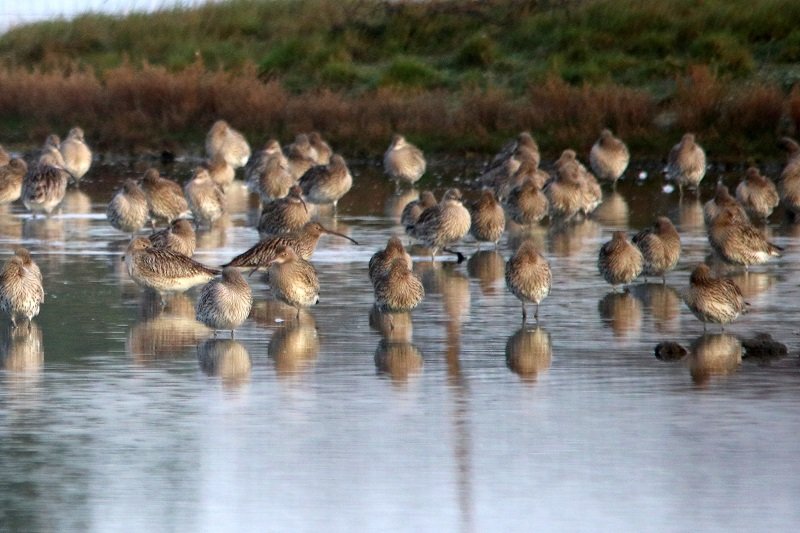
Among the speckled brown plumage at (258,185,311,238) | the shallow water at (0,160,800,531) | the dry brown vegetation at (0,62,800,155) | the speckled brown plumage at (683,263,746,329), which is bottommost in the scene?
the shallow water at (0,160,800,531)

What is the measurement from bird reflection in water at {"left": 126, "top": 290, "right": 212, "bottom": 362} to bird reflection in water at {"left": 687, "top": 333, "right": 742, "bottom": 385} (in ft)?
11.5

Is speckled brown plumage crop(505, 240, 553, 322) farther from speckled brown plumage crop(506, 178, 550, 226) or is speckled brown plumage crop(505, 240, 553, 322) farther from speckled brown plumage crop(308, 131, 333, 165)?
speckled brown plumage crop(308, 131, 333, 165)

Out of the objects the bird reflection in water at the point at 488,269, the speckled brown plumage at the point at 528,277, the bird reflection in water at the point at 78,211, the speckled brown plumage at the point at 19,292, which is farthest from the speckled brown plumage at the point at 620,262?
the bird reflection in water at the point at 78,211

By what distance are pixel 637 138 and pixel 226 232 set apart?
10.3 metres

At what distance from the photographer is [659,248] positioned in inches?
623

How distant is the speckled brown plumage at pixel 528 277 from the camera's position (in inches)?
541

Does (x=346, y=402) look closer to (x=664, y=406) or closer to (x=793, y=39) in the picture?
(x=664, y=406)

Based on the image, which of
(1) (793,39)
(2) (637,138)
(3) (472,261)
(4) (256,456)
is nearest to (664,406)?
(4) (256,456)

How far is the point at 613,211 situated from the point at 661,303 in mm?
7817

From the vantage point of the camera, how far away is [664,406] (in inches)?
415

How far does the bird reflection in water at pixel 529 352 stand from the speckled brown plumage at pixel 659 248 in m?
2.73

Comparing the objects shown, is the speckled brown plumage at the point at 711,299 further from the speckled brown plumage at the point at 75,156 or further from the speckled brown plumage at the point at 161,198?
the speckled brown plumage at the point at 75,156

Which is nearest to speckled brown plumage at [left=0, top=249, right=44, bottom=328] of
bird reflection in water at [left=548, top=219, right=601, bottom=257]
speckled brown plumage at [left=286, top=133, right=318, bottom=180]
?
bird reflection in water at [left=548, top=219, right=601, bottom=257]

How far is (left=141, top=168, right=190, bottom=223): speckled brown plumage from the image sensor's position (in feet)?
67.2
